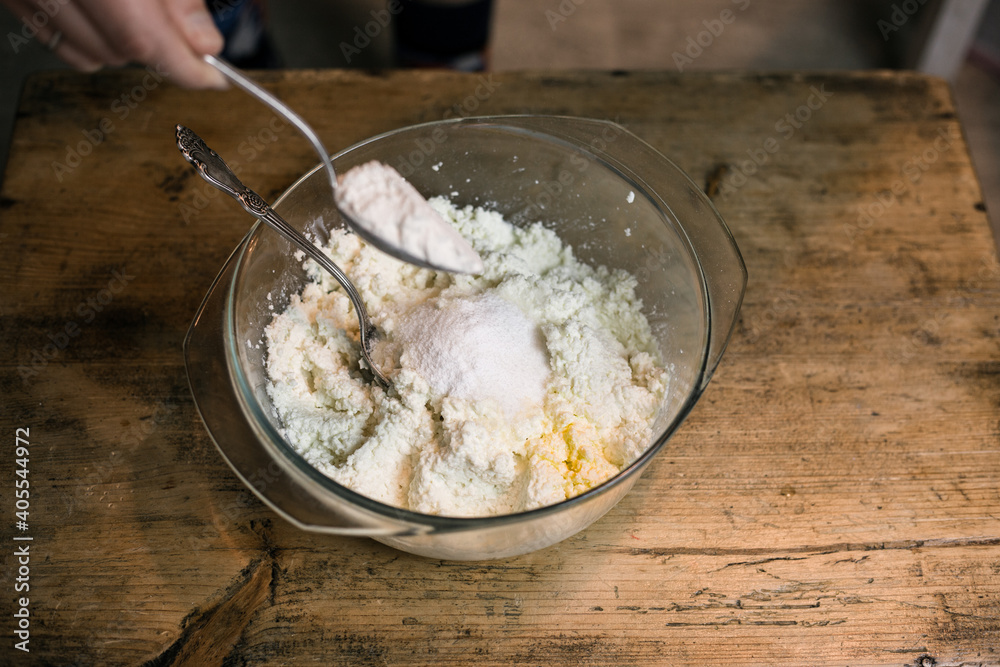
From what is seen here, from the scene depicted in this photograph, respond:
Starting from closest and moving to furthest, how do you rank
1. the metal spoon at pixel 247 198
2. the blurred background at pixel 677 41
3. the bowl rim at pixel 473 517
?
the bowl rim at pixel 473 517, the metal spoon at pixel 247 198, the blurred background at pixel 677 41

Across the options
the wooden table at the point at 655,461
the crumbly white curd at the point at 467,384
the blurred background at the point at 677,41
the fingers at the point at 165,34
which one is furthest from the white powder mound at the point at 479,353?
the blurred background at the point at 677,41

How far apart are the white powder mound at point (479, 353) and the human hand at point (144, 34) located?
0.43m

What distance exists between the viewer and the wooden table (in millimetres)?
947

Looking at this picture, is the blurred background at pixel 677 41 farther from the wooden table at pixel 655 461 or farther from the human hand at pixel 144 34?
the human hand at pixel 144 34

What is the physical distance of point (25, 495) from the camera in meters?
1.01

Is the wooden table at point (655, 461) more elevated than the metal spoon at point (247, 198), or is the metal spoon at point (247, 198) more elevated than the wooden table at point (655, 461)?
the metal spoon at point (247, 198)

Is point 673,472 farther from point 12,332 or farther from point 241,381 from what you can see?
point 12,332

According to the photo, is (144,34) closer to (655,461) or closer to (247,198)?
(247,198)

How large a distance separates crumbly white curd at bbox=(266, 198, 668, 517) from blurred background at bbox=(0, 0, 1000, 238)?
4.84ft

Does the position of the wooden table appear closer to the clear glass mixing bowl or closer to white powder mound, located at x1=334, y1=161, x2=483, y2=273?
the clear glass mixing bowl

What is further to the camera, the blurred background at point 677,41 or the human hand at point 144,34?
the blurred background at point 677,41

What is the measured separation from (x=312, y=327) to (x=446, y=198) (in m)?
0.30

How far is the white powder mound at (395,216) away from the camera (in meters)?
0.85

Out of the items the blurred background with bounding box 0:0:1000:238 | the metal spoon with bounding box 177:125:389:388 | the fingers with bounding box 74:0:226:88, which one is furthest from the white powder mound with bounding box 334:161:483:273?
the blurred background with bounding box 0:0:1000:238
